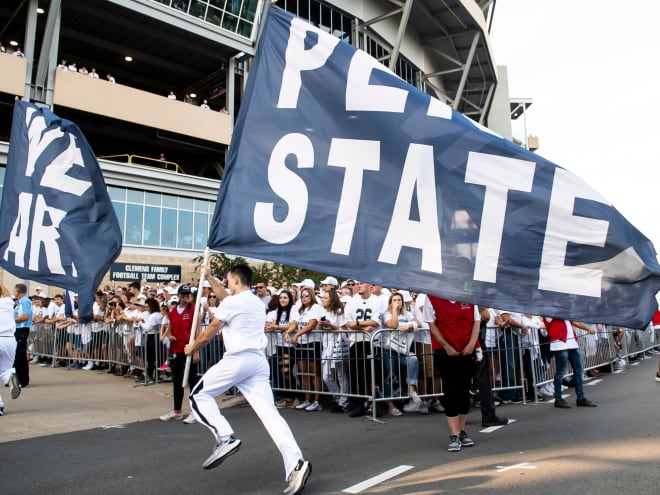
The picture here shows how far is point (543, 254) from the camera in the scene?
14.5 feet

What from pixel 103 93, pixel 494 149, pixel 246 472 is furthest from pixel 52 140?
pixel 103 93

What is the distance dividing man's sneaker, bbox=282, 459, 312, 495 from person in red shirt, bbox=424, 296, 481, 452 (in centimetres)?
189

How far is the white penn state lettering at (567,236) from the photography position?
4.36 metres

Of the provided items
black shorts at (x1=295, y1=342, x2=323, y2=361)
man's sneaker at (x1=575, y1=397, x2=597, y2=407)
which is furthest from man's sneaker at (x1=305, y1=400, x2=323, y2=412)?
man's sneaker at (x1=575, y1=397, x2=597, y2=407)

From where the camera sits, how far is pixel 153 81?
35.7 metres

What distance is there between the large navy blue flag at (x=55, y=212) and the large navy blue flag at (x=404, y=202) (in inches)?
101

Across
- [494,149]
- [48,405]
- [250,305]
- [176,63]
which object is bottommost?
[48,405]

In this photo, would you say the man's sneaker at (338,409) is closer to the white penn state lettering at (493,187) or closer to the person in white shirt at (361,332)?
the person in white shirt at (361,332)

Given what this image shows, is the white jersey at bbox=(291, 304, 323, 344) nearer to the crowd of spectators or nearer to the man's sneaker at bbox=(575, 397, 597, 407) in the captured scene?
the crowd of spectators

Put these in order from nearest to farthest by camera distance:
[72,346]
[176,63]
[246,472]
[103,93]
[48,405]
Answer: [246,472] → [48,405] → [72,346] → [103,93] → [176,63]

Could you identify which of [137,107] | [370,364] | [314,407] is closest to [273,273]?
[137,107]

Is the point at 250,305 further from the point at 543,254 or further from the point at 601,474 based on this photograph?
the point at 601,474

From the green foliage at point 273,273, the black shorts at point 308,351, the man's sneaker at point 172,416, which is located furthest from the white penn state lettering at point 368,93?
the green foliage at point 273,273

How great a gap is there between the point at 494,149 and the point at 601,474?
2728 mm
